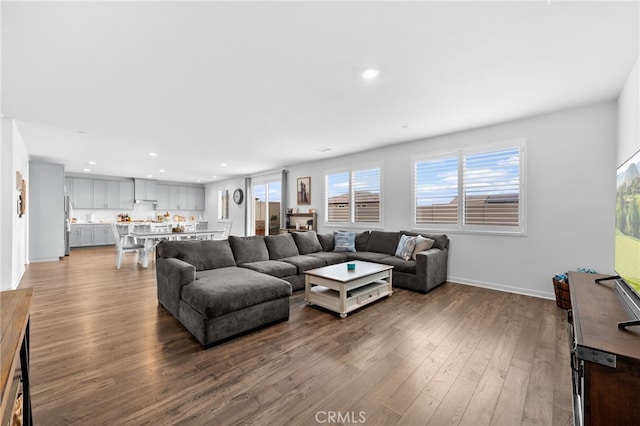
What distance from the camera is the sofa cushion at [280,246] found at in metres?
4.29

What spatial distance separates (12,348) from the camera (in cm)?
88

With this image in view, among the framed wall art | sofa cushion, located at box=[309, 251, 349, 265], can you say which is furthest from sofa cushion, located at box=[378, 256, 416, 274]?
the framed wall art

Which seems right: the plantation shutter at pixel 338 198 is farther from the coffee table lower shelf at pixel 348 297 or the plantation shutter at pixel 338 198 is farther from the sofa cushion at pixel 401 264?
the coffee table lower shelf at pixel 348 297

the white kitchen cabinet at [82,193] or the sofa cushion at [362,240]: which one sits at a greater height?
the white kitchen cabinet at [82,193]

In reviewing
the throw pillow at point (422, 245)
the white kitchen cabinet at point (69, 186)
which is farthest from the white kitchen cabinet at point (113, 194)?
the throw pillow at point (422, 245)

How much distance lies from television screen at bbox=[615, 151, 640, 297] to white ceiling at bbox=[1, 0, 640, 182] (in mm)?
1116

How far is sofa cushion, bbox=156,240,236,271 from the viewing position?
320 cm

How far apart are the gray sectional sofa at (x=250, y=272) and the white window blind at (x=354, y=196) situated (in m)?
0.57

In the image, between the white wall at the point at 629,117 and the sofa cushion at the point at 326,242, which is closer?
the white wall at the point at 629,117

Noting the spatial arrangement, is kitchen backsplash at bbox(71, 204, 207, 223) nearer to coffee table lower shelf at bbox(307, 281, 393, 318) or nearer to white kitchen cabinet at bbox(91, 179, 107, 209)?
white kitchen cabinet at bbox(91, 179, 107, 209)

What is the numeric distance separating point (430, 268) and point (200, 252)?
10.4 feet

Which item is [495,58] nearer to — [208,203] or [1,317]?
[1,317]

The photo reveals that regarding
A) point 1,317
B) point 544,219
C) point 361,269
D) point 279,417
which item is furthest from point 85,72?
point 544,219

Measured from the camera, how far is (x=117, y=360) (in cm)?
209
